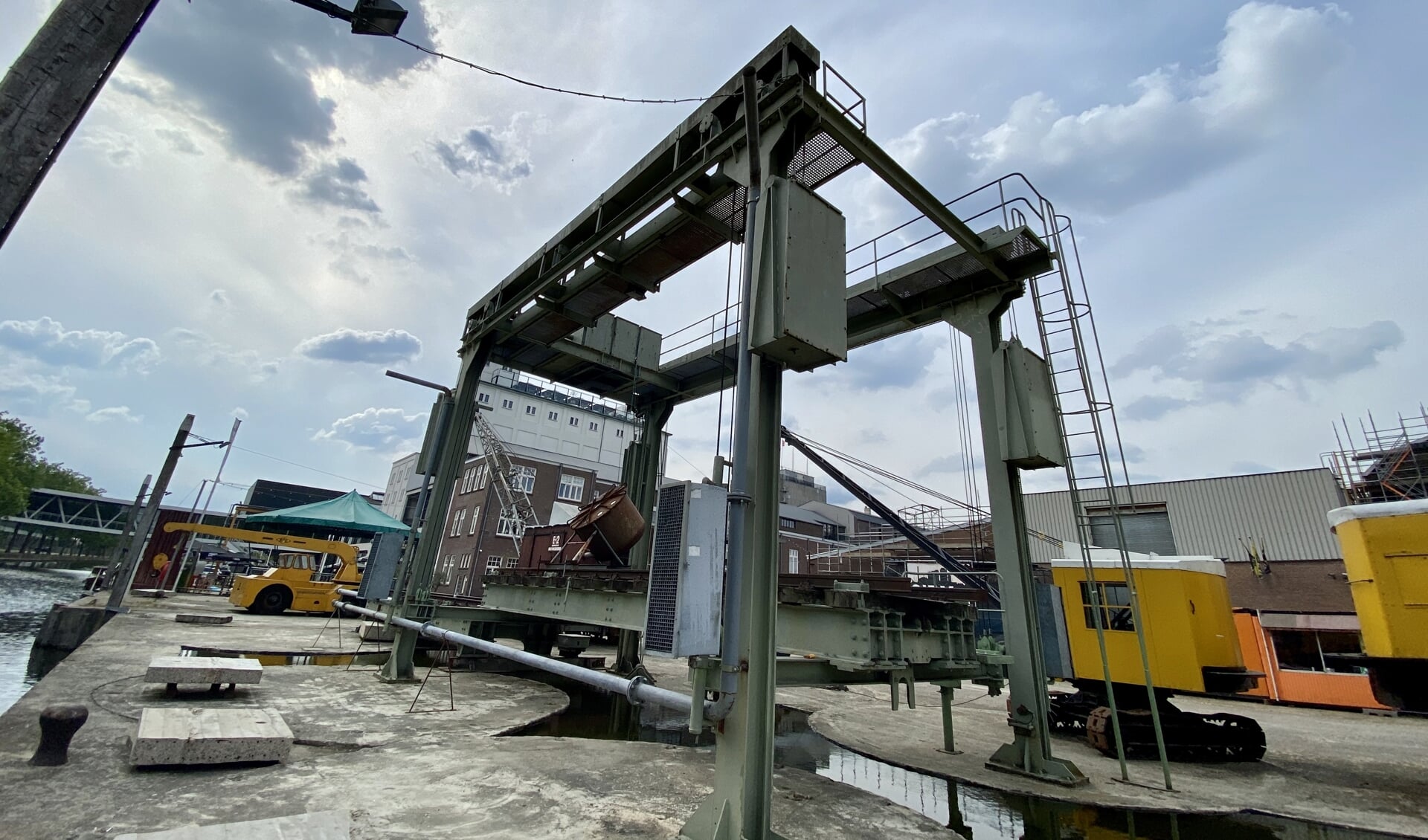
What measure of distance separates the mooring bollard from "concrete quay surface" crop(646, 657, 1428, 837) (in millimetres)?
8415

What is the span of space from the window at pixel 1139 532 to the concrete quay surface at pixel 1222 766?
4.67 m

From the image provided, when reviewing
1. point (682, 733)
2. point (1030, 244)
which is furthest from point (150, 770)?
point (1030, 244)

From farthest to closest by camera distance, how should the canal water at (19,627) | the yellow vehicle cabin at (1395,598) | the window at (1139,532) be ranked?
the window at (1139,532), the canal water at (19,627), the yellow vehicle cabin at (1395,598)

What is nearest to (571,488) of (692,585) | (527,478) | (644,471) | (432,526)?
(527,478)

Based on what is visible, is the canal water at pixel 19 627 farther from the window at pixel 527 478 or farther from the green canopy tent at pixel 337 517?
the window at pixel 527 478

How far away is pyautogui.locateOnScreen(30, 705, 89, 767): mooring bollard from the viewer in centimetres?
442

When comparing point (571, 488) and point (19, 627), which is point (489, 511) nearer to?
point (571, 488)

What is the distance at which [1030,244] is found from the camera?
7688 millimetres

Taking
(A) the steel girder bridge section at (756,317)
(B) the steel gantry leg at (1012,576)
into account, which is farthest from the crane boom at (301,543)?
(B) the steel gantry leg at (1012,576)

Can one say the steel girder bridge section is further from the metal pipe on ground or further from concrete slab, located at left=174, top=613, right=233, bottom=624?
concrete slab, located at left=174, top=613, right=233, bottom=624

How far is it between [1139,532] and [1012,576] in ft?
48.3

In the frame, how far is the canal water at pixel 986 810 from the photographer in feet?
17.8

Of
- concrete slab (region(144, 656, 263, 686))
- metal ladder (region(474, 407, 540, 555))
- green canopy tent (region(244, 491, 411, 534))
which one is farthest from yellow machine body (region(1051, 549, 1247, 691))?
metal ladder (region(474, 407, 540, 555))

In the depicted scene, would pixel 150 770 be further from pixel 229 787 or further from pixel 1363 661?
pixel 1363 661
